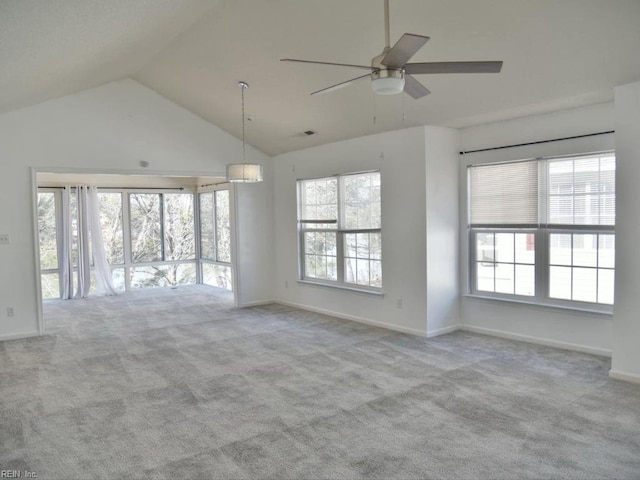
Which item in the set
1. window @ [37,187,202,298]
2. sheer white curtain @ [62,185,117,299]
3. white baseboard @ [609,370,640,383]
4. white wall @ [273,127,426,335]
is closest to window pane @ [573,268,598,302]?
white baseboard @ [609,370,640,383]

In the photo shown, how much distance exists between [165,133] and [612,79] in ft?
18.8

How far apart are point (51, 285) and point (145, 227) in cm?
212

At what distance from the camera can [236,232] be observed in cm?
768

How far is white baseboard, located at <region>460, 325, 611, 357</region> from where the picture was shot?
471 cm

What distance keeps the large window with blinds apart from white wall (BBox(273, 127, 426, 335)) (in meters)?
0.73

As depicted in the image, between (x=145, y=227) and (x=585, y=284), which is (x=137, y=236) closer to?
(x=145, y=227)

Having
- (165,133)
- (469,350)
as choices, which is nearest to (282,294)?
(165,133)

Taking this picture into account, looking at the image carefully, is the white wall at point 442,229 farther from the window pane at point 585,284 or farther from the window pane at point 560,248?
the window pane at point 585,284

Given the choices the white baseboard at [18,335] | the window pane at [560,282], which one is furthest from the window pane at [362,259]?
the white baseboard at [18,335]

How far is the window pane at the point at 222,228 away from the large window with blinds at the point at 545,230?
560 cm

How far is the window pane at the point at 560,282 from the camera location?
16.2 ft

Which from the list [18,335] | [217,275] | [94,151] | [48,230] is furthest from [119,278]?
[94,151]

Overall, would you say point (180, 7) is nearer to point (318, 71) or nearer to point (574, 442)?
point (318, 71)

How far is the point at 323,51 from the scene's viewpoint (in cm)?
456
